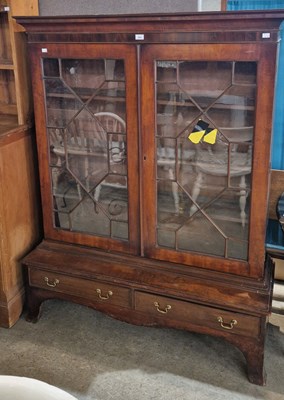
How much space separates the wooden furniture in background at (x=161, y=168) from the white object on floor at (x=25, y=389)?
2.75ft

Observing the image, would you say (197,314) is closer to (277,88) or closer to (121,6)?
(277,88)

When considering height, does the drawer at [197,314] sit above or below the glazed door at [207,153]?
below

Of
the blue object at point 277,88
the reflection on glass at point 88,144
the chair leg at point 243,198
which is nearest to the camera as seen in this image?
the chair leg at point 243,198

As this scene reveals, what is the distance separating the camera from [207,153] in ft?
6.59

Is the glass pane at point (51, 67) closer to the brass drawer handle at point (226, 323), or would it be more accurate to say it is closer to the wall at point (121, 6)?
the wall at point (121, 6)

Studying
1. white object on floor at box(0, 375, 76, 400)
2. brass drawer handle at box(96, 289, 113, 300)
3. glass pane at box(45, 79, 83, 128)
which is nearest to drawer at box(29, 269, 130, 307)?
brass drawer handle at box(96, 289, 113, 300)

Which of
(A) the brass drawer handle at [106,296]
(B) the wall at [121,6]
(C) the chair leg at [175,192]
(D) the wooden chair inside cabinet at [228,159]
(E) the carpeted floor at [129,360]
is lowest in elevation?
(E) the carpeted floor at [129,360]

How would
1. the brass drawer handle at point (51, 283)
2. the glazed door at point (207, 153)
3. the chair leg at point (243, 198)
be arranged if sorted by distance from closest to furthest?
the glazed door at point (207, 153)
the chair leg at point (243, 198)
the brass drawer handle at point (51, 283)

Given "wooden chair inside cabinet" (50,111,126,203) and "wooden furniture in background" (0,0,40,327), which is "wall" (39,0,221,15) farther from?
"wooden chair inside cabinet" (50,111,126,203)

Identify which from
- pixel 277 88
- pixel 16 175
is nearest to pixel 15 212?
pixel 16 175

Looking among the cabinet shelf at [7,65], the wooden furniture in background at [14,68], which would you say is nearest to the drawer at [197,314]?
the wooden furniture in background at [14,68]

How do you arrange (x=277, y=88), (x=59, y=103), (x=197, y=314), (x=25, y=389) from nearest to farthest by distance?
(x=25, y=389)
(x=197, y=314)
(x=59, y=103)
(x=277, y=88)

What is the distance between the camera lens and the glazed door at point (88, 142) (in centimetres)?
205

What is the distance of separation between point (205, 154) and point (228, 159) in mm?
100
